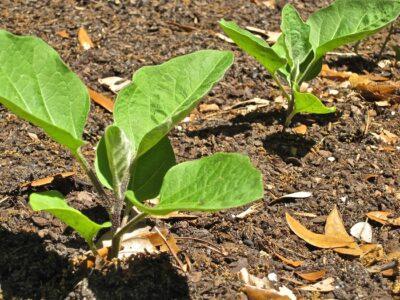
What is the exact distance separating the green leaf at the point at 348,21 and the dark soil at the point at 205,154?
362 millimetres

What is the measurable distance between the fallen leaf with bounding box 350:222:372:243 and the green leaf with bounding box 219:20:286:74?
737 millimetres

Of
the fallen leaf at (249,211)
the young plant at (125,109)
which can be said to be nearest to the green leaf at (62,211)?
the young plant at (125,109)

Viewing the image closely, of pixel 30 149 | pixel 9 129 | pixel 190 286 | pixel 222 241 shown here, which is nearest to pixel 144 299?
pixel 190 286

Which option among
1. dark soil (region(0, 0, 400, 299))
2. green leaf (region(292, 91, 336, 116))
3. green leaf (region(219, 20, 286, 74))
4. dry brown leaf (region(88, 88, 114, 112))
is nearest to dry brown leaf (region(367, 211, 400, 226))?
dark soil (region(0, 0, 400, 299))

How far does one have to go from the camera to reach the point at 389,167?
2.61 meters

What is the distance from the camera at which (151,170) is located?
2021 millimetres

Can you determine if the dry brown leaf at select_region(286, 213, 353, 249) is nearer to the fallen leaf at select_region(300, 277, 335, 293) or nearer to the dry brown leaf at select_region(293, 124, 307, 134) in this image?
the fallen leaf at select_region(300, 277, 335, 293)

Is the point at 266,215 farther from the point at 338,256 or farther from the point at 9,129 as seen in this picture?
the point at 9,129

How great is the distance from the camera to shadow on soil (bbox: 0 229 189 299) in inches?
74.3

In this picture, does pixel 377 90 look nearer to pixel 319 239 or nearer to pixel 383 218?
pixel 383 218

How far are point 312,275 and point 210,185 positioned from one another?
1.85ft

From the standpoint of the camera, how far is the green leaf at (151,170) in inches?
79.0

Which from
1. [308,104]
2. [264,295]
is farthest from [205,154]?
[264,295]

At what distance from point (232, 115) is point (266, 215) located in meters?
0.74
